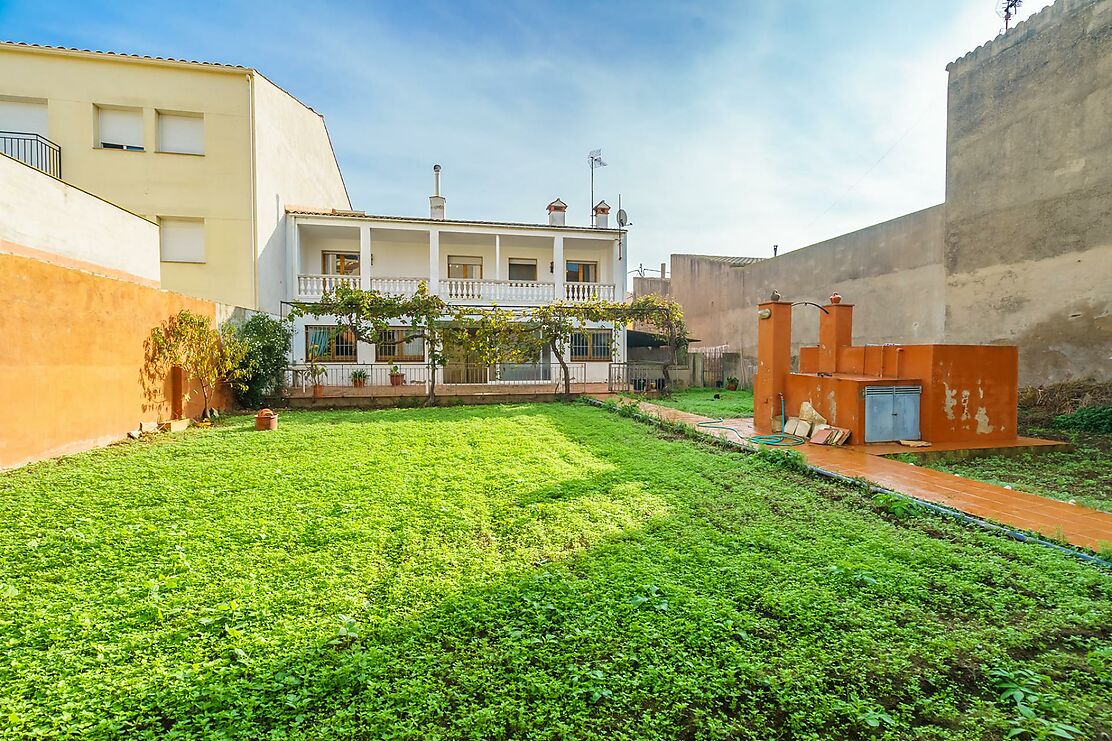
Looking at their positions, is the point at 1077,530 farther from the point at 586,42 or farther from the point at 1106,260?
the point at 586,42

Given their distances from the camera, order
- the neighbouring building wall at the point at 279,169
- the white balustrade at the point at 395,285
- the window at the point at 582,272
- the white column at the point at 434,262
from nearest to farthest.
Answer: the neighbouring building wall at the point at 279,169 → the white column at the point at 434,262 → the white balustrade at the point at 395,285 → the window at the point at 582,272

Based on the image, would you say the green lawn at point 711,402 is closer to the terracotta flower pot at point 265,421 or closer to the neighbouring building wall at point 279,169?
the terracotta flower pot at point 265,421

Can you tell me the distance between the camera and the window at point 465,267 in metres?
20.7

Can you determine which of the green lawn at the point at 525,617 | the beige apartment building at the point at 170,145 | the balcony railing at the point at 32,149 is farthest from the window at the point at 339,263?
the green lawn at the point at 525,617

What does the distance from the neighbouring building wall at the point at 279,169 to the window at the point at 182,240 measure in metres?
1.78

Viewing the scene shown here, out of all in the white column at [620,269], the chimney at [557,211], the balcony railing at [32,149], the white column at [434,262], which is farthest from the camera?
the chimney at [557,211]

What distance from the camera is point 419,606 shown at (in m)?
3.06

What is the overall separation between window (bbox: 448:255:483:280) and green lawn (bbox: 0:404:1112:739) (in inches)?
636

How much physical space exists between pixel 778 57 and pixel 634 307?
24.3 ft

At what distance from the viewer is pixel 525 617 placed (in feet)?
9.66

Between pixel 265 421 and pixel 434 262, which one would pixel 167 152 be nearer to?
pixel 434 262

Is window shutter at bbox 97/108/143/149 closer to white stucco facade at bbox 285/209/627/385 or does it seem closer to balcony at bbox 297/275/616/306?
white stucco facade at bbox 285/209/627/385

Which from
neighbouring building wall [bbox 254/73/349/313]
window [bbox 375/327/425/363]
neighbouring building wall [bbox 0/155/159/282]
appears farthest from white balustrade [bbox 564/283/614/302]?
neighbouring building wall [bbox 0/155/159/282]

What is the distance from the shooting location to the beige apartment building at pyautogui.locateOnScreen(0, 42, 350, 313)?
1434 centimetres
